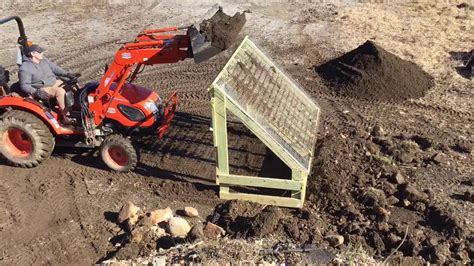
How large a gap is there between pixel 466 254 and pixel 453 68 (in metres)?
6.06

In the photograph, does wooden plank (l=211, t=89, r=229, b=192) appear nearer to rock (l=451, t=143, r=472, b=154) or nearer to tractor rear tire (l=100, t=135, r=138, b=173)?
tractor rear tire (l=100, t=135, r=138, b=173)

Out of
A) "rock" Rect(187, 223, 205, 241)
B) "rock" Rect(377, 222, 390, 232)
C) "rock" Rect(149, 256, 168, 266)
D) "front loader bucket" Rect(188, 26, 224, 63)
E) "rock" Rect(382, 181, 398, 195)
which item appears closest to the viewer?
"rock" Rect(149, 256, 168, 266)

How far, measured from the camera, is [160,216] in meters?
6.84

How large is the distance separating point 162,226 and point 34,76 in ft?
9.93

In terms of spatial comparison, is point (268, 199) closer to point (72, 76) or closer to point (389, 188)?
point (389, 188)

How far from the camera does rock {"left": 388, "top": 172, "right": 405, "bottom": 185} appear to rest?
7.46 meters

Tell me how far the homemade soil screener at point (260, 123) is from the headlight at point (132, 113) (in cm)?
164

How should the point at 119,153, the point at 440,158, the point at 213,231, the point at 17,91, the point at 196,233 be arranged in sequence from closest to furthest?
1. the point at 196,233
2. the point at 213,231
3. the point at 119,153
4. the point at 440,158
5. the point at 17,91

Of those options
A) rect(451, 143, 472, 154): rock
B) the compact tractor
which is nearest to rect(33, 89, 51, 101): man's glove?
the compact tractor

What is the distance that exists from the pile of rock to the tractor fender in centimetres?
188

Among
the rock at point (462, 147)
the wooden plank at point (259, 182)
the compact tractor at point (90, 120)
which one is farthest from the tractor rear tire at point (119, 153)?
the rock at point (462, 147)

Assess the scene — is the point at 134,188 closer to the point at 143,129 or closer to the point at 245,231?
the point at 143,129

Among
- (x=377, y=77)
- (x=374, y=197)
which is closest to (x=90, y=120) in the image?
(x=374, y=197)

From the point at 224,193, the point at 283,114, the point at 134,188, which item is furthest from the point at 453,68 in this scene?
the point at 134,188
